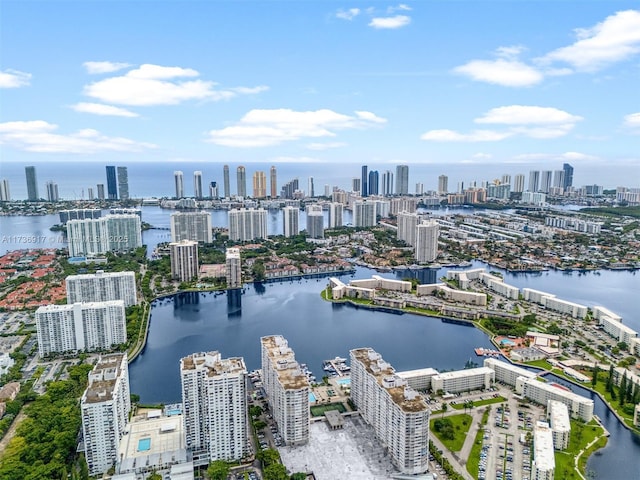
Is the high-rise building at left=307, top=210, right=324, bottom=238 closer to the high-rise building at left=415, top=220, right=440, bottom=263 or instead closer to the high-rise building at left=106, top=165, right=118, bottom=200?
the high-rise building at left=415, top=220, right=440, bottom=263

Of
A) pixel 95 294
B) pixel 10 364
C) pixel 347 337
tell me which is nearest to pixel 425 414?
pixel 347 337

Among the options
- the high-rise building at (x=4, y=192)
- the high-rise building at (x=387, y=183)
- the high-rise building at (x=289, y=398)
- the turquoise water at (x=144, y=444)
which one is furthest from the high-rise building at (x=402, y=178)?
the turquoise water at (x=144, y=444)

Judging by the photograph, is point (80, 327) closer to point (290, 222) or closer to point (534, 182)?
point (290, 222)

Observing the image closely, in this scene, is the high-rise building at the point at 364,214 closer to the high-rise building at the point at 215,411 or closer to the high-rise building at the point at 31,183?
the high-rise building at the point at 215,411

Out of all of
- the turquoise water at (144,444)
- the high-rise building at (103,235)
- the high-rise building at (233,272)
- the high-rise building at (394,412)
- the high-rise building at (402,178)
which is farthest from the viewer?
the high-rise building at (402,178)

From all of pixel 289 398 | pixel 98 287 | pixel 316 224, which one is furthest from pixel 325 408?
pixel 316 224
